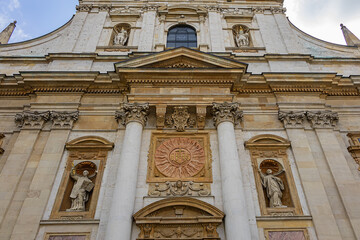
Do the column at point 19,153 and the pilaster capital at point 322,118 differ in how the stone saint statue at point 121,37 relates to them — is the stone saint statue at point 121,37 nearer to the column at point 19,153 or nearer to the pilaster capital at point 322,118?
the column at point 19,153

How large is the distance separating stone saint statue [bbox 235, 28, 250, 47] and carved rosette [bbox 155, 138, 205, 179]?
6.31 meters

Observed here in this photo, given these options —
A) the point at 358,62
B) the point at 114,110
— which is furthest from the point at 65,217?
the point at 358,62

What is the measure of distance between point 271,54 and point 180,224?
26.6ft

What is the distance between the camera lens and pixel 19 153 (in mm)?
9922

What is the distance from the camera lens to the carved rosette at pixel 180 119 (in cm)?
1072

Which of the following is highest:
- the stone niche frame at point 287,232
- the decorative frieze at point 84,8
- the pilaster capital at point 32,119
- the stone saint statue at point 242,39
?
the decorative frieze at point 84,8

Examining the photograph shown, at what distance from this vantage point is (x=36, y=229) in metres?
8.27

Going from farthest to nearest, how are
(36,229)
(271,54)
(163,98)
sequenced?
(271,54) → (163,98) → (36,229)

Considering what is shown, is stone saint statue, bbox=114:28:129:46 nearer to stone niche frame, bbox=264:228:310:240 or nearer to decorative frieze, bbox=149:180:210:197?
decorative frieze, bbox=149:180:210:197

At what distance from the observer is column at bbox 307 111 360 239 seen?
866 centimetres

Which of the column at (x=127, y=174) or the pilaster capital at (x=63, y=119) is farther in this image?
the pilaster capital at (x=63, y=119)

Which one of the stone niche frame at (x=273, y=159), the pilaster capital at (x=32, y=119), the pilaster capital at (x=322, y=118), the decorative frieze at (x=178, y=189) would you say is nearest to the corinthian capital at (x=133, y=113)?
the decorative frieze at (x=178, y=189)

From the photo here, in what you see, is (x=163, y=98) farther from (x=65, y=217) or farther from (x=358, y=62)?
(x=358, y=62)

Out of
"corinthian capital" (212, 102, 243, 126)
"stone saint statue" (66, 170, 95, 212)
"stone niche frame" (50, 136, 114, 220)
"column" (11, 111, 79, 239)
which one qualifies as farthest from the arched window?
"stone saint statue" (66, 170, 95, 212)
